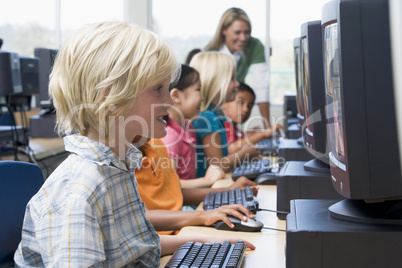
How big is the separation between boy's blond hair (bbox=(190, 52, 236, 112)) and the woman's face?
135 centimetres

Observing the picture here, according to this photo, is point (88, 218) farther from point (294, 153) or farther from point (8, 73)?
point (8, 73)

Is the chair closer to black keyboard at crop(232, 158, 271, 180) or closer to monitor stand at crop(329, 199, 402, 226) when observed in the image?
monitor stand at crop(329, 199, 402, 226)

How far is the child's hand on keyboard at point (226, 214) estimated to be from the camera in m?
1.36

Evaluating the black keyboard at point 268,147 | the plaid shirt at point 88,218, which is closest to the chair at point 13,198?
the plaid shirt at point 88,218

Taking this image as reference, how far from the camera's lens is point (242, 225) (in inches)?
52.9

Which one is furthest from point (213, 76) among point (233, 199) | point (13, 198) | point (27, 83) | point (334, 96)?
point (334, 96)

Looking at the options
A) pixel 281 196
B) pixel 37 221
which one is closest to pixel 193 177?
pixel 281 196

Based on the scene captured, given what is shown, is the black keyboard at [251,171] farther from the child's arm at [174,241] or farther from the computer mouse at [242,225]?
the child's arm at [174,241]

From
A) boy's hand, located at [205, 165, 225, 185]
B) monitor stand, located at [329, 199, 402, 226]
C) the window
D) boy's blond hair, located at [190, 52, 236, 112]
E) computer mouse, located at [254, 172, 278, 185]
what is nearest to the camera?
monitor stand, located at [329, 199, 402, 226]

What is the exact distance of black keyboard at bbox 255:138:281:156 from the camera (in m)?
2.93

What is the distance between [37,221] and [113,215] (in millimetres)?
146

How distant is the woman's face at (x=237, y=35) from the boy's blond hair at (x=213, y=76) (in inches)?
53.2

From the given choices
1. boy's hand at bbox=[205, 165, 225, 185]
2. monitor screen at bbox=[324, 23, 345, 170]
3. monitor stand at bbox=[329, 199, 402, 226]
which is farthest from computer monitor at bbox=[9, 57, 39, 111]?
monitor stand at bbox=[329, 199, 402, 226]

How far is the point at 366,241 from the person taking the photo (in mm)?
798
